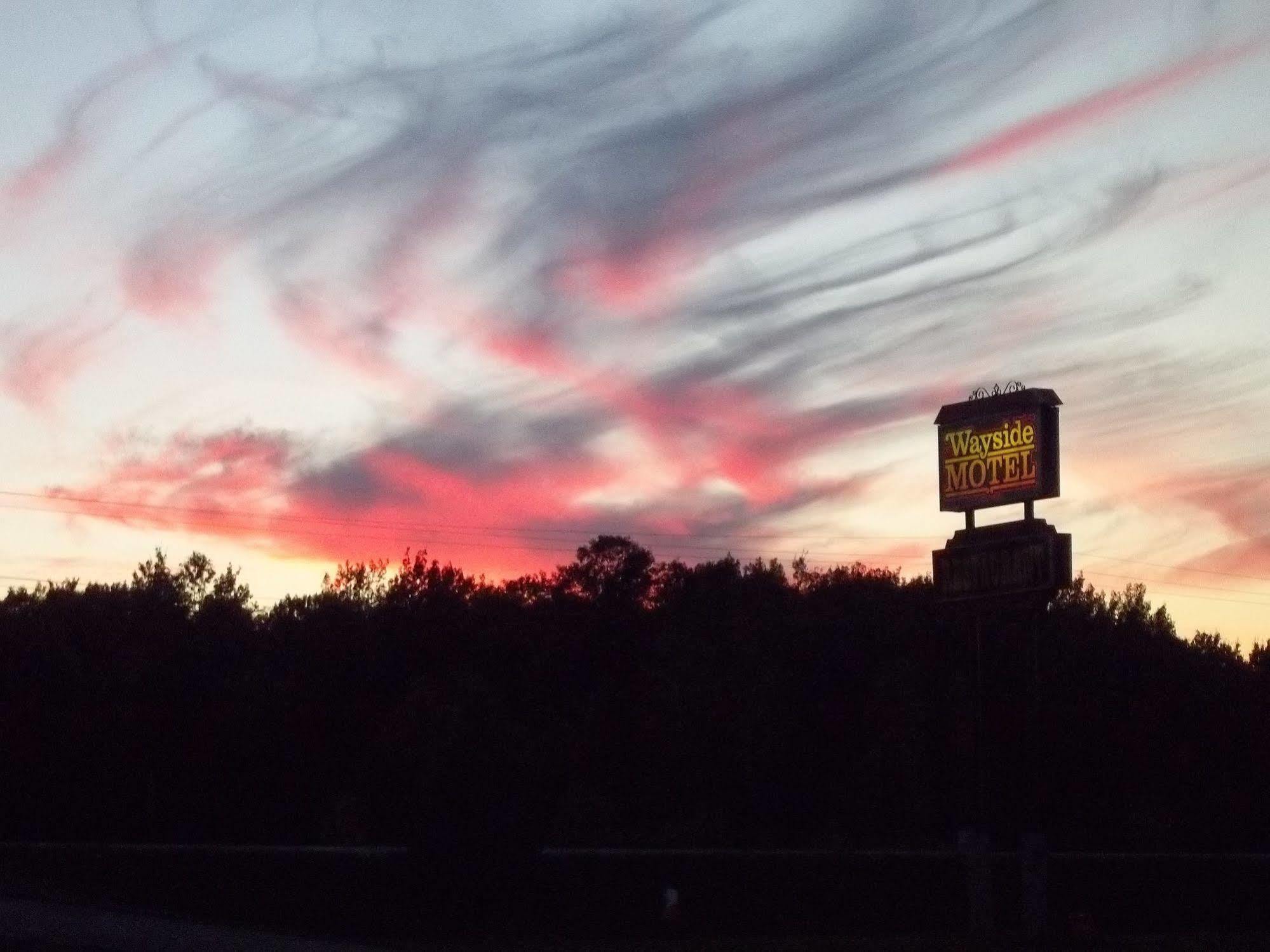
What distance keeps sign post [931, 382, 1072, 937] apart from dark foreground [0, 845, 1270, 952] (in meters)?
2.16

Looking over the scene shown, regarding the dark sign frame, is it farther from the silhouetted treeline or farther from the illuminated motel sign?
the silhouetted treeline

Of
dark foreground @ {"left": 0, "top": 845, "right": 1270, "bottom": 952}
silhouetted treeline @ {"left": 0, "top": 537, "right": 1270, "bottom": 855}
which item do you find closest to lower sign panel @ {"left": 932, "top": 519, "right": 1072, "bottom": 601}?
dark foreground @ {"left": 0, "top": 845, "right": 1270, "bottom": 952}

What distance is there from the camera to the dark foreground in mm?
18453

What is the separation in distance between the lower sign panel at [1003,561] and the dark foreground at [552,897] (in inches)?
172

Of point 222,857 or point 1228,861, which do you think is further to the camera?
point 1228,861

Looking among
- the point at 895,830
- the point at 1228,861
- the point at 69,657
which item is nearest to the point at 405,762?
the point at 69,657

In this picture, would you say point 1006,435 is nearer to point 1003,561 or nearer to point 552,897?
point 1003,561

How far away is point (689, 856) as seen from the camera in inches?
836

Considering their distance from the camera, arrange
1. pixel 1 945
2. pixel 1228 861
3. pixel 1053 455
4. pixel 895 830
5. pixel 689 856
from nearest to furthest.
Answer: pixel 1 945 < pixel 689 856 < pixel 1053 455 < pixel 1228 861 < pixel 895 830

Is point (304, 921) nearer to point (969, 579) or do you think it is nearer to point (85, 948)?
point (85, 948)

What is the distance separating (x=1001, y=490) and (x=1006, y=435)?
0.91 metres

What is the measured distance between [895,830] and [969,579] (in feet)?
104

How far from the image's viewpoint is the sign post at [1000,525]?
2639 centimetres

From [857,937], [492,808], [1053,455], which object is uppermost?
[1053,455]
